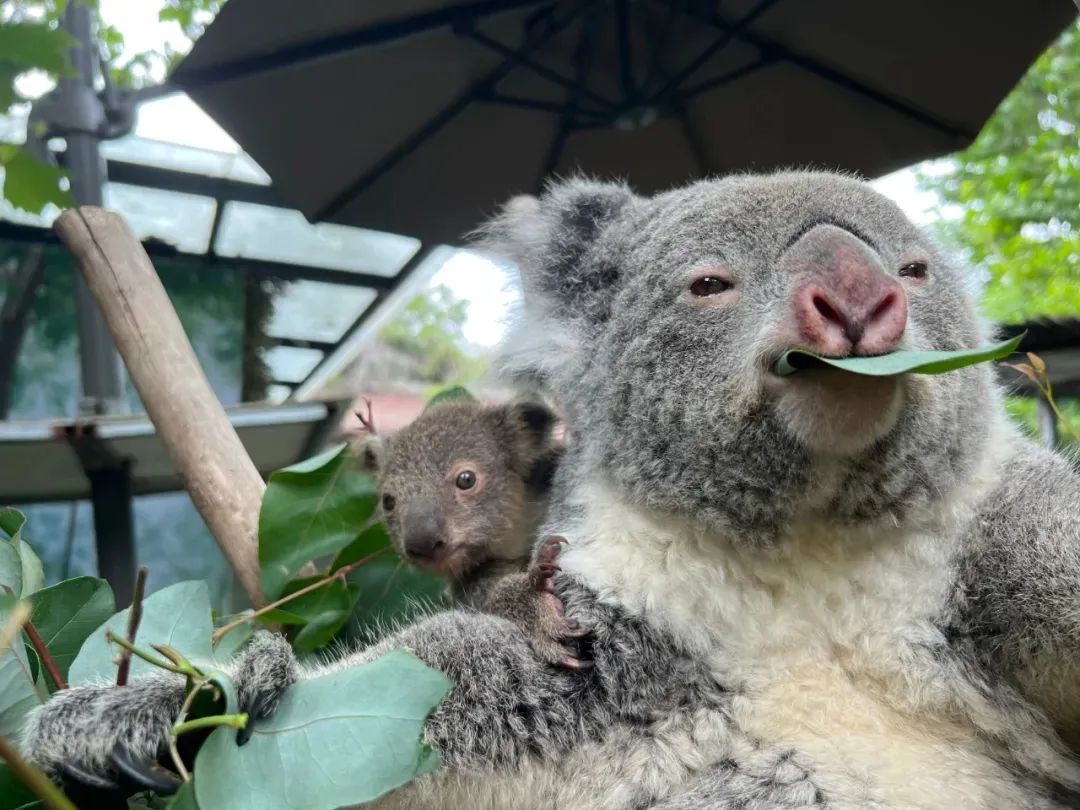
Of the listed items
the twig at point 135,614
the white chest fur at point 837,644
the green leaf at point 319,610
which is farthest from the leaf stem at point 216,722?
the green leaf at point 319,610

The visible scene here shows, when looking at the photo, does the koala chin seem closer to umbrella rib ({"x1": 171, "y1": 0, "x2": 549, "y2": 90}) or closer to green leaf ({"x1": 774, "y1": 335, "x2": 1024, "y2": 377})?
green leaf ({"x1": 774, "y1": 335, "x2": 1024, "y2": 377})

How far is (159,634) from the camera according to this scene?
4.75 feet

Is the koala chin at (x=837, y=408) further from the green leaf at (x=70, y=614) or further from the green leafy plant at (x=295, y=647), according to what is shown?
the green leaf at (x=70, y=614)

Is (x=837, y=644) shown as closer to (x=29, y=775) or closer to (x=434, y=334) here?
(x=29, y=775)

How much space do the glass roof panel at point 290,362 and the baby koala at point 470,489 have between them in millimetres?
3469

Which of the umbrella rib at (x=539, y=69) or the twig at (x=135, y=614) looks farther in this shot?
the umbrella rib at (x=539, y=69)

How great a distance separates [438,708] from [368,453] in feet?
3.38

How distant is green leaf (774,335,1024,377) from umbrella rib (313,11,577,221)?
255 centimetres

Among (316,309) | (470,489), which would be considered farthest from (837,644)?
(316,309)

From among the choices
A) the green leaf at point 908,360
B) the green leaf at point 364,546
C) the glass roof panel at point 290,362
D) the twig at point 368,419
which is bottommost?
the green leaf at point 364,546

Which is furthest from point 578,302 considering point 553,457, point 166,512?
point 166,512

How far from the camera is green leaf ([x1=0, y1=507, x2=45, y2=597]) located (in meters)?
1.42

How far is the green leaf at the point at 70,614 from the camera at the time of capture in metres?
1.49

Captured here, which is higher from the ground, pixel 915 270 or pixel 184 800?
pixel 915 270
